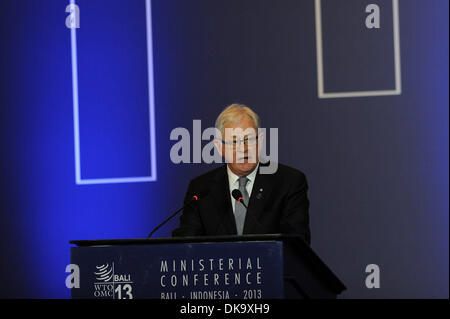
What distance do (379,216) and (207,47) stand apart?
1457 mm

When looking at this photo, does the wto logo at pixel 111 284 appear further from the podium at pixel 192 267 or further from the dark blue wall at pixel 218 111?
the dark blue wall at pixel 218 111

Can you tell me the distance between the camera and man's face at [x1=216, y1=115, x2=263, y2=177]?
127 inches

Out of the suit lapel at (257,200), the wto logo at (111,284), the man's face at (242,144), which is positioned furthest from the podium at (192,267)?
the man's face at (242,144)

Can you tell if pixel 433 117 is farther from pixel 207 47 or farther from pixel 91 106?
pixel 91 106

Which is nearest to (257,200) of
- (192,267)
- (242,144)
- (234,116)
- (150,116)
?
(242,144)

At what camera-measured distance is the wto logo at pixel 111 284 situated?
232cm

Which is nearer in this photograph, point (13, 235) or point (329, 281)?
point (329, 281)

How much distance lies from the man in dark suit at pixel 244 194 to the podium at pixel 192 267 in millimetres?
799

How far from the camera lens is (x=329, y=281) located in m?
2.69

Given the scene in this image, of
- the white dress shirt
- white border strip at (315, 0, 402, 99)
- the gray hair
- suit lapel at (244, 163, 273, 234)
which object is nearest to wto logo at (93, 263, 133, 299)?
suit lapel at (244, 163, 273, 234)

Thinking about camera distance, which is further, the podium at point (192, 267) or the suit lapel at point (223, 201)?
the suit lapel at point (223, 201)

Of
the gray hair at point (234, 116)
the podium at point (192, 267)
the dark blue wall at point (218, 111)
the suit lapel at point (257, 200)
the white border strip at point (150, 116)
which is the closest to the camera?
the podium at point (192, 267)

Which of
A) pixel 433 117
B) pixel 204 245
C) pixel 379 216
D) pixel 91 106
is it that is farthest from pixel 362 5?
pixel 204 245

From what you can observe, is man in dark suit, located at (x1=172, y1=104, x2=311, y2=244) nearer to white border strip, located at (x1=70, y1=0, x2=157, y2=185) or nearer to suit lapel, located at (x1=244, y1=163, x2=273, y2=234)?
suit lapel, located at (x1=244, y1=163, x2=273, y2=234)
